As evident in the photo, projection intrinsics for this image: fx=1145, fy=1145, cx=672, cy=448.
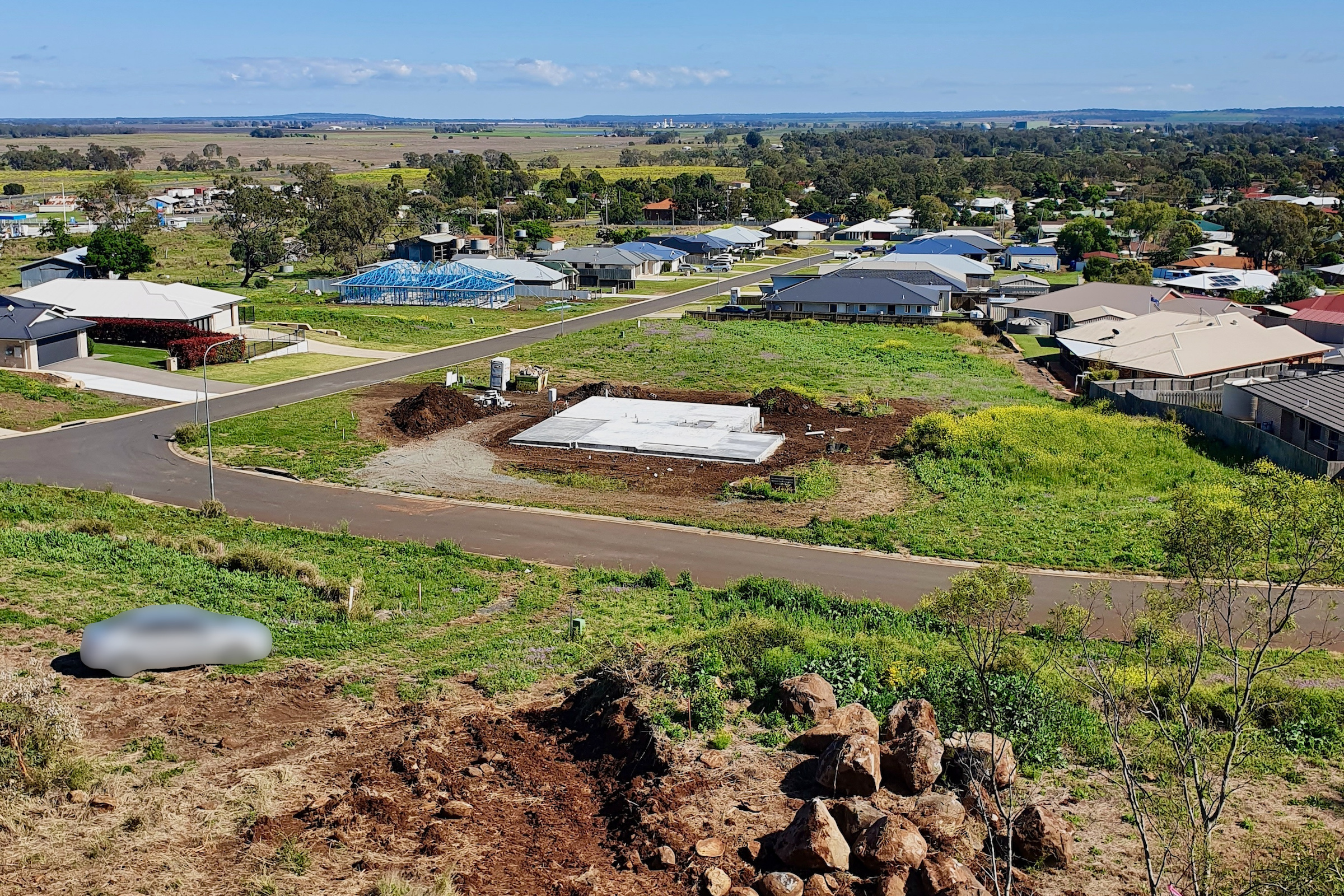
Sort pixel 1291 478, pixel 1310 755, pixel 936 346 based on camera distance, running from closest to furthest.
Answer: pixel 1291 478 → pixel 1310 755 → pixel 936 346

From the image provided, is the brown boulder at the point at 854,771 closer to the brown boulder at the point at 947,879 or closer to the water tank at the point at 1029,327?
the brown boulder at the point at 947,879

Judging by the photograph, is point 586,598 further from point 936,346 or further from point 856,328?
point 856,328

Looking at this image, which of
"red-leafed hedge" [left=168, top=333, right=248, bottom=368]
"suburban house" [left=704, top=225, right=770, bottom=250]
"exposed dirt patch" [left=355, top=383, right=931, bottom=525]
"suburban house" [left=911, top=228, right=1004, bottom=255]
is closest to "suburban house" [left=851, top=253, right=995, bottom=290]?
"suburban house" [left=911, top=228, right=1004, bottom=255]

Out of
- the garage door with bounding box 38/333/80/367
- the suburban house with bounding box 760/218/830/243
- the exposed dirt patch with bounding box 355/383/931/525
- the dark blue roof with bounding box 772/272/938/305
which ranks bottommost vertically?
the exposed dirt patch with bounding box 355/383/931/525

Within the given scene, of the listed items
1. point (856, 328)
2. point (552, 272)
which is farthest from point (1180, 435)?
point (552, 272)

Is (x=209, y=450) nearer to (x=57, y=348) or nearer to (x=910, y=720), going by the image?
(x=57, y=348)

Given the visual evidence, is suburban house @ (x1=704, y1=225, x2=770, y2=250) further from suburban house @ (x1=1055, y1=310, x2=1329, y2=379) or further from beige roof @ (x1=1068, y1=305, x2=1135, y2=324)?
suburban house @ (x1=1055, y1=310, x2=1329, y2=379)

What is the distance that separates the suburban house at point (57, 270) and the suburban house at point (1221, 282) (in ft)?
249

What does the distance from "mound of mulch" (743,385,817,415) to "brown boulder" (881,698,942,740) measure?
29.1 metres

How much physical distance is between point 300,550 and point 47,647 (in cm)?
823

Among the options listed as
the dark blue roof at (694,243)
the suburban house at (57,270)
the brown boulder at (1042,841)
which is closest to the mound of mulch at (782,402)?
the brown boulder at (1042,841)

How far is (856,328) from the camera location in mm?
72125

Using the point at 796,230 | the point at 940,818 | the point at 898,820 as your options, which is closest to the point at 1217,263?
the point at 796,230

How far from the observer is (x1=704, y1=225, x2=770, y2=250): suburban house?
11994 centimetres
